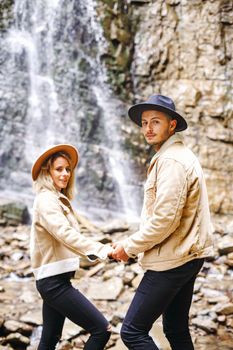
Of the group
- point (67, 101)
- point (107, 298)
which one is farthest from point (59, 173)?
point (67, 101)

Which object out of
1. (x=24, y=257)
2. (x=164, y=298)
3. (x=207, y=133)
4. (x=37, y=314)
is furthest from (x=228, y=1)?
(x=164, y=298)

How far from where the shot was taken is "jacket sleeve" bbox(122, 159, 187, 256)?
8.39 ft

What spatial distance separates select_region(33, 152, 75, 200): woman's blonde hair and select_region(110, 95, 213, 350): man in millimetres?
700

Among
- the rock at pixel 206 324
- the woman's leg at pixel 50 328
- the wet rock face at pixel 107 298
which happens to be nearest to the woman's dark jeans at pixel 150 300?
the woman's leg at pixel 50 328

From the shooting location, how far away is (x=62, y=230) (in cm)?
281

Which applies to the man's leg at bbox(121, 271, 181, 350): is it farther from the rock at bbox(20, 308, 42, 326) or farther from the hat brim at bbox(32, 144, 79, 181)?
the rock at bbox(20, 308, 42, 326)

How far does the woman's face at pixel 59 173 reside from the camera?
10.1ft

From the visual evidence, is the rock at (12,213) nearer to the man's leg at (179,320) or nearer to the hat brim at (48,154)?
the hat brim at (48,154)

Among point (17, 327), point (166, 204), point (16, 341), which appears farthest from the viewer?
point (17, 327)

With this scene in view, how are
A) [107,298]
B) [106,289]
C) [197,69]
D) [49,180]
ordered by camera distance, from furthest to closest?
[197,69] → [106,289] → [107,298] → [49,180]

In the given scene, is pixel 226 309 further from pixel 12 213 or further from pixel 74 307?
pixel 12 213

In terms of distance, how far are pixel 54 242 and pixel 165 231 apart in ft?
2.83

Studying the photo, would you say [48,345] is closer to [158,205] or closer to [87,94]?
[158,205]

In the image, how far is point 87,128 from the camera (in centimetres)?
1257
